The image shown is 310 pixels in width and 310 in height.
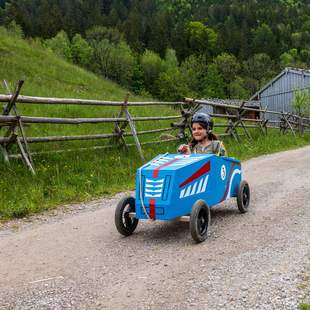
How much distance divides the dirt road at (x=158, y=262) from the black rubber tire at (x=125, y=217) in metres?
0.11

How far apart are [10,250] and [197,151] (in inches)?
109

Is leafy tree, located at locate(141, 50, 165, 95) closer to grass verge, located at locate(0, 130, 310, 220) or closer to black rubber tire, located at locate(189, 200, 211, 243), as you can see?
grass verge, located at locate(0, 130, 310, 220)

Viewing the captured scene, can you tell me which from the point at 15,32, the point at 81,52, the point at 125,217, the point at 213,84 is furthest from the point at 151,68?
the point at 125,217

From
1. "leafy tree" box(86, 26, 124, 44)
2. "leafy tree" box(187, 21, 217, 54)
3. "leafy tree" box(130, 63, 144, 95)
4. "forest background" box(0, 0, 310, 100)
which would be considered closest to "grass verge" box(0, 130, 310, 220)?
"forest background" box(0, 0, 310, 100)

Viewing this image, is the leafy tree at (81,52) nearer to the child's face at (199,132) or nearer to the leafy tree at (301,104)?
the leafy tree at (301,104)

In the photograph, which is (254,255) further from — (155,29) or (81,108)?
(155,29)

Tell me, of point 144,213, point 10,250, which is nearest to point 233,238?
point 144,213

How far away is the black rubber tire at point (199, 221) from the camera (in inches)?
180

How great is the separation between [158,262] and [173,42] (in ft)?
307

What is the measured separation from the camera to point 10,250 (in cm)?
464

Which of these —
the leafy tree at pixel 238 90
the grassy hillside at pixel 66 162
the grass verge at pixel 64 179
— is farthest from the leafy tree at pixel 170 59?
the grass verge at pixel 64 179

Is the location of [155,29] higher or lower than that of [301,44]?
higher

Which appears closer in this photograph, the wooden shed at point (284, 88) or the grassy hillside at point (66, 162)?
the grassy hillside at point (66, 162)

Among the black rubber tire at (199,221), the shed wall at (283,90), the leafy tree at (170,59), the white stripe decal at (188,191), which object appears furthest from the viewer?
the leafy tree at (170,59)
